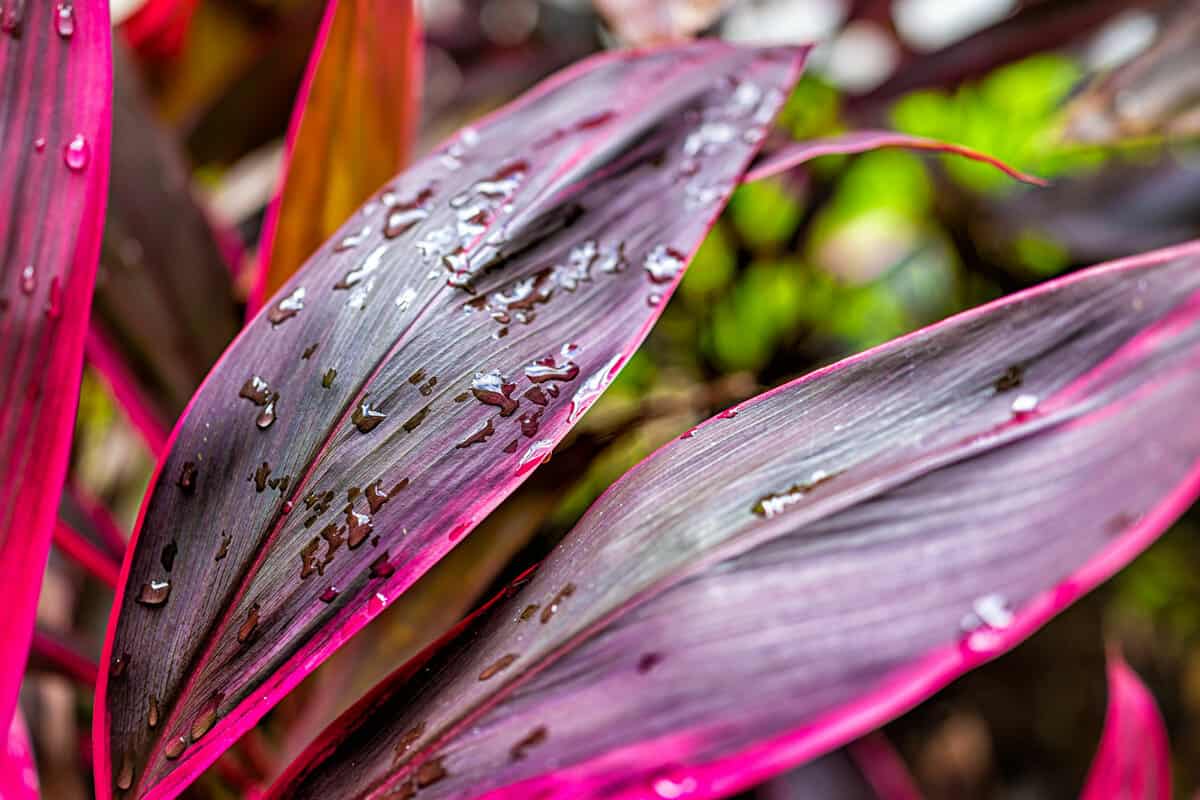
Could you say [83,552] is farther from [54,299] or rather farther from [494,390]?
[494,390]

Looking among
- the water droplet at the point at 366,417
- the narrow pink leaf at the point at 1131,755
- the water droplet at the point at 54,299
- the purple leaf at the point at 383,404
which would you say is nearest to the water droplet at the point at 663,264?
the purple leaf at the point at 383,404

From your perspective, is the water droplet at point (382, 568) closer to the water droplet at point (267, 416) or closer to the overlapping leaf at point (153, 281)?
the water droplet at point (267, 416)

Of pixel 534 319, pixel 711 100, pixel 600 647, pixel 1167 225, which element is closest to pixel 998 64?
pixel 1167 225

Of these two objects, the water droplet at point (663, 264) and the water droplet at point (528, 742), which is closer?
the water droplet at point (528, 742)

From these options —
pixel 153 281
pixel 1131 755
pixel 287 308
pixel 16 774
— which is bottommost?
pixel 1131 755

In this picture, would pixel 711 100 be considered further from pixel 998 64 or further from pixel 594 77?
pixel 998 64

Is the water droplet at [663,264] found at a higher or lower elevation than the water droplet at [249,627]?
higher

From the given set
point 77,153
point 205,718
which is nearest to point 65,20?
point 77,153
